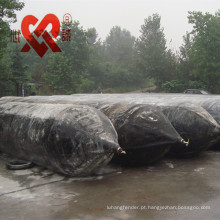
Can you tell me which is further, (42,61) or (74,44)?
(42,61)

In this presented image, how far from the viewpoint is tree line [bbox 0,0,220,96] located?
78.4 feet

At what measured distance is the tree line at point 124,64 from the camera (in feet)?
78.4

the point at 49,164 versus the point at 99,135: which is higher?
the point at 99,135

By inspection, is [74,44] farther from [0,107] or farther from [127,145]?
[127,145]

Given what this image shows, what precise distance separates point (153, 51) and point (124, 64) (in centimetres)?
1799

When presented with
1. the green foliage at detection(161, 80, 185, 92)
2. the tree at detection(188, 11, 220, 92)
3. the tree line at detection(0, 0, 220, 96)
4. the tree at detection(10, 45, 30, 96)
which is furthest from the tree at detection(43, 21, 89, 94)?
the tree at detection(188, 11, 220, 92)

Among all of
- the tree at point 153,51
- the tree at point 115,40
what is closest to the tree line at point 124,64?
the tree at point 153,51

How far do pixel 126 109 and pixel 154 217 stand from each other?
2866mm

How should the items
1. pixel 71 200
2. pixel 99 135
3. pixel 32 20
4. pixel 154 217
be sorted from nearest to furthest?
pixel 154 217 → pixel 71 200 → pixel 99 135 → pixel 32 20

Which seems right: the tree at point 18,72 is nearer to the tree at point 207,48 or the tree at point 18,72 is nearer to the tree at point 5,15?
the tree at point 5,15

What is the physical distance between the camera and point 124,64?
53406 mm

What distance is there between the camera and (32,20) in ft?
52.7

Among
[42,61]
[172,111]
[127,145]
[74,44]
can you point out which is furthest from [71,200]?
[42,61]

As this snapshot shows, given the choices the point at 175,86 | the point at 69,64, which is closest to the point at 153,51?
the point at 175,86
